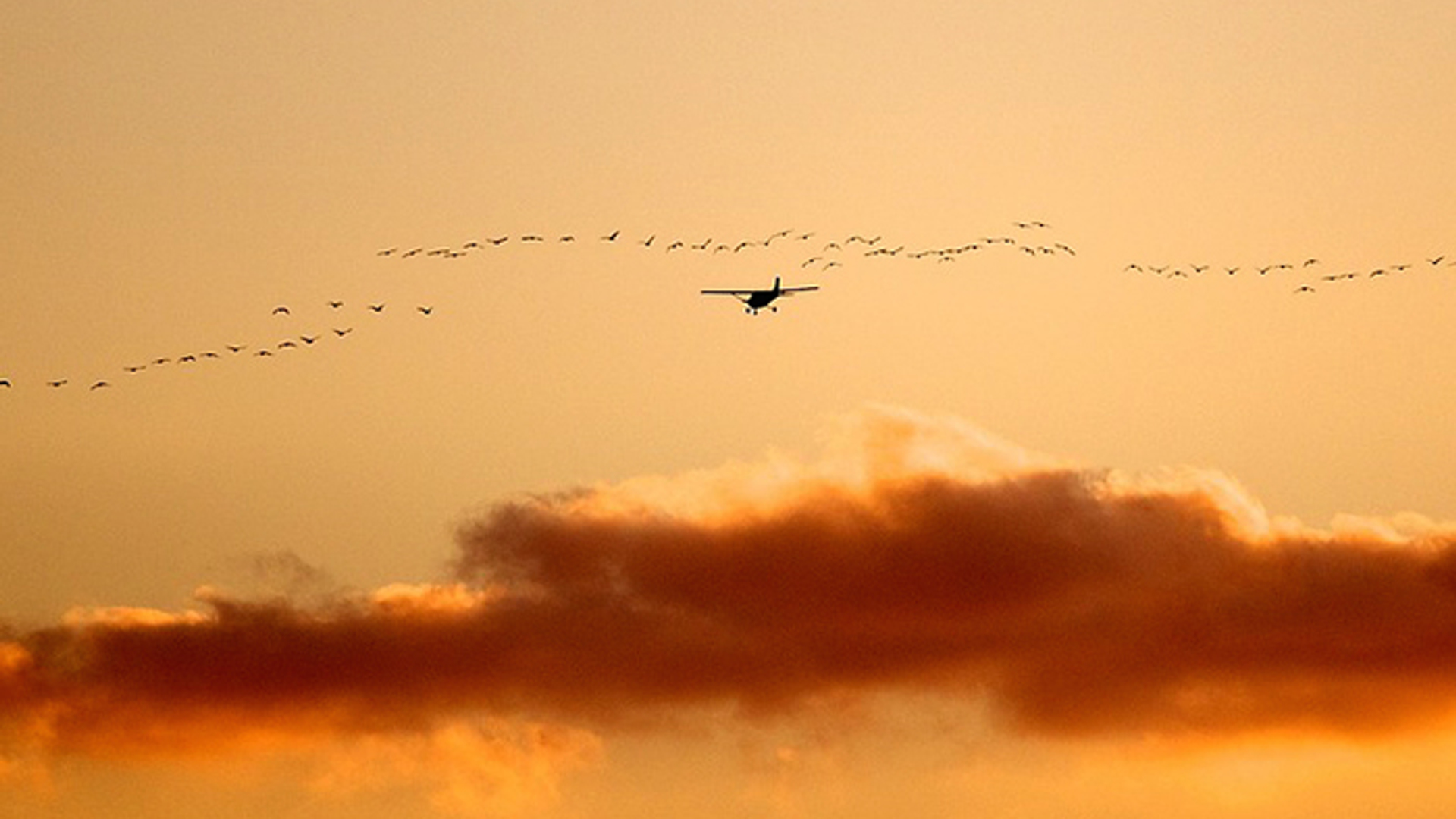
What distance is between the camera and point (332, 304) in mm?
163500

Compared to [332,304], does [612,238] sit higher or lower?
higher

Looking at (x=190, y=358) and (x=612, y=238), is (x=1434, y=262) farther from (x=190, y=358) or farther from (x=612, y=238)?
(x=190, y=358)

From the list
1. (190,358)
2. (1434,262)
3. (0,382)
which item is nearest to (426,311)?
(190,358)

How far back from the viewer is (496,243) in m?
167

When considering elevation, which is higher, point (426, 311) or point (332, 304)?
point (426, 311)

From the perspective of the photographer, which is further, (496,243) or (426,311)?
(426,311)

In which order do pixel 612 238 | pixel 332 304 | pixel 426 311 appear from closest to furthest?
pixel 332 304, pixel 612 238, pixel 426 311

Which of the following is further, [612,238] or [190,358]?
[190,358]

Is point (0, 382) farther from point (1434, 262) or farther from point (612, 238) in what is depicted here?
point (1434, 262)

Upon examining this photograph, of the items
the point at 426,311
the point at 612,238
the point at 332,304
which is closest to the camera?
the point at 332,304

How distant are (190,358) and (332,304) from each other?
33817mm

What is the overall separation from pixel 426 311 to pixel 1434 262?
80938 millimetres

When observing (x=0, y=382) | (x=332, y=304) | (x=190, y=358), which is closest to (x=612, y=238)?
(x=332, y=304)

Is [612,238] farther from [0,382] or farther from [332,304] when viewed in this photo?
[0,382]
